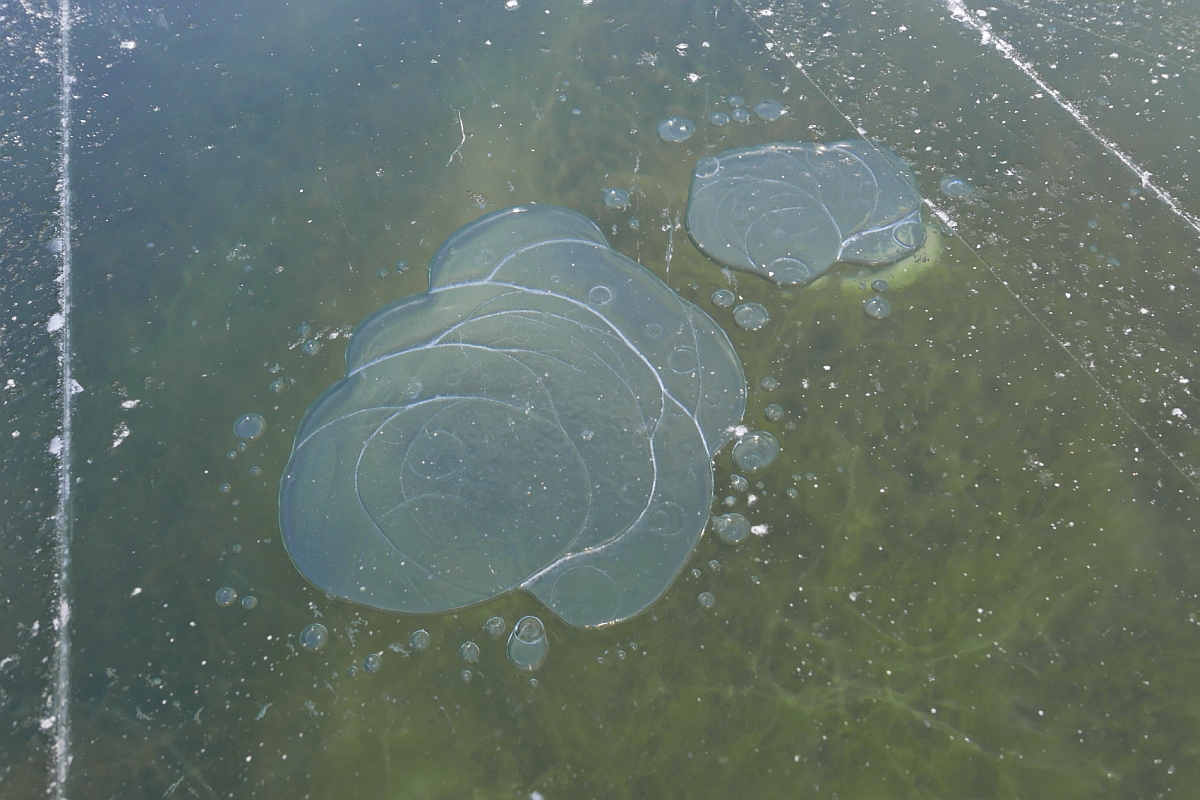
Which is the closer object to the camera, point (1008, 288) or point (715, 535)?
point (715, 535)

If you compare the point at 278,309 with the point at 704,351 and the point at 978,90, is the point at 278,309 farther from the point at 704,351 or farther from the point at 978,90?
the point at 978,90

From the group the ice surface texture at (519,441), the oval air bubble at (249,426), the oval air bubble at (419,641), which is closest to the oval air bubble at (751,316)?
the ice surface texture at (519,441)

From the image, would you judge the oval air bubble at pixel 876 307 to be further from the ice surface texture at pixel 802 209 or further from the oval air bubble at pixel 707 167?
the oval air bubble at pixel 707 167

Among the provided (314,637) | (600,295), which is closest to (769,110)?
(600,295)

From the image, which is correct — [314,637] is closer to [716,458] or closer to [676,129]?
[716,458]

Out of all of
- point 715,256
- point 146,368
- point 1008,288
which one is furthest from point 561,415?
point 1008,288

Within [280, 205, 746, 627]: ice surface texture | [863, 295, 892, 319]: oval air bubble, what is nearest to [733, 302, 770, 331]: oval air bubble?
[280, 205, 746, 627]: ice surface texture

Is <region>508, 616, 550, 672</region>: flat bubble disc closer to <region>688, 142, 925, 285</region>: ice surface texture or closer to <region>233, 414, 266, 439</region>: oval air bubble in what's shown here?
<region>233, 414, 266, 439</region>: oval air bubble
